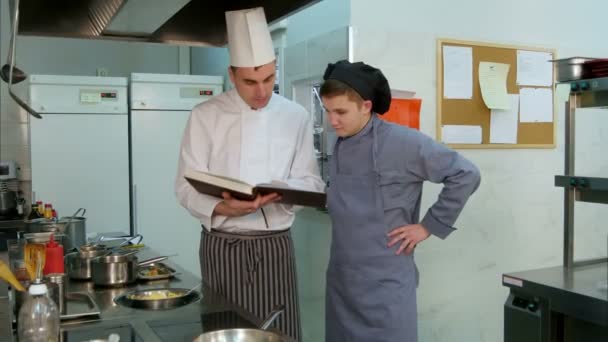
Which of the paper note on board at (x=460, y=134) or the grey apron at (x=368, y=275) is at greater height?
the paper note on board at (x=460, y=134)

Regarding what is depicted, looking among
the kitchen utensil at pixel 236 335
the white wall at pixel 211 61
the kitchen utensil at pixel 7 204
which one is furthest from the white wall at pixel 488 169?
the kitchen utensil at pixel 7 204

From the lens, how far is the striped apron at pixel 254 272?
203 centimetres

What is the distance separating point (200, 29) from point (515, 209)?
2035 millimetres

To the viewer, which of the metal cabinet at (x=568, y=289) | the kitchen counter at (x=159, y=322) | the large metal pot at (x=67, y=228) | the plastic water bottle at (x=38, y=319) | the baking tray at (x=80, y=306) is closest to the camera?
the plastic water bottle at (x=38, y=319)

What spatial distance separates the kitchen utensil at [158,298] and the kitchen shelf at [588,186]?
134cm

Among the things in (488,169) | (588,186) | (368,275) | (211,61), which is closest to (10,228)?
(211,61)

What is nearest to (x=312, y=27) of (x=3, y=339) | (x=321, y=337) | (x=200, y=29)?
(x=200, y=29)

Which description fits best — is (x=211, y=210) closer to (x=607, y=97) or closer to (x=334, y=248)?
(x=334, y=248)

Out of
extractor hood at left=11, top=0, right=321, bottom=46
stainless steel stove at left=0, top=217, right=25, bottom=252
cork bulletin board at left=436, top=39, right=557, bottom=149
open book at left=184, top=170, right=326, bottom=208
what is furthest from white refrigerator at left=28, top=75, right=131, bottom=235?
open book at left=184, top=170, right=326, bottom=208

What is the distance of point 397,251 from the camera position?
80.7 inches

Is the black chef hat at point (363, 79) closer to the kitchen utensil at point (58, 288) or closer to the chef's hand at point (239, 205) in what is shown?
the chef's hand at point (239, 205)

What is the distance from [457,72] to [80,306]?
2197mm

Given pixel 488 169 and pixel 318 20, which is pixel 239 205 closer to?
pixel 318 20

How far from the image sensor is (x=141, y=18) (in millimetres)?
1925
